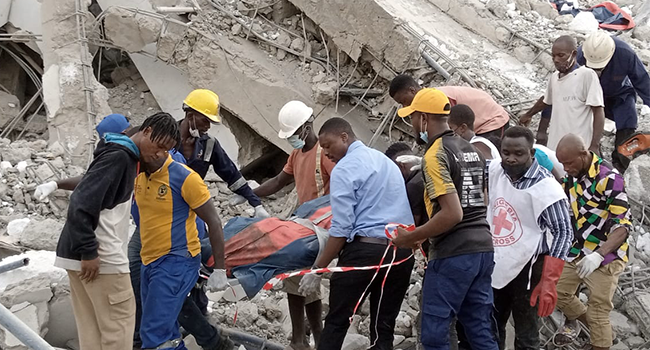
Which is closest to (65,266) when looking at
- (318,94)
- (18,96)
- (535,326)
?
(535,326)

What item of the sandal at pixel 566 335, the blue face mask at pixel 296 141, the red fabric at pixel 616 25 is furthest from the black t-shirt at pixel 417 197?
the red fabric at pixel 616 25

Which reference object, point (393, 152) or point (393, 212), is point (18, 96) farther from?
point (393, 212)

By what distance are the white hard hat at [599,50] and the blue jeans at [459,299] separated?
256 cm

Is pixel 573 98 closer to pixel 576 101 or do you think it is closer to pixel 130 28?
pixel 576 101

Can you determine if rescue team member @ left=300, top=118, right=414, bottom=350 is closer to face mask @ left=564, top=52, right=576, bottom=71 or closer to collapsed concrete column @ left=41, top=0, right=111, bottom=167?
face mask @ left=564, top=52, right=576, bottom=71

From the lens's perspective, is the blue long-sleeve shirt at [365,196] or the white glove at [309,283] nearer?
the blue long-sleeve shirt at [365,196]

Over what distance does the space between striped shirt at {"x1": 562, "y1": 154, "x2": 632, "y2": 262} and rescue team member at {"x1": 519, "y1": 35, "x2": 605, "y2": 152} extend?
0.86m

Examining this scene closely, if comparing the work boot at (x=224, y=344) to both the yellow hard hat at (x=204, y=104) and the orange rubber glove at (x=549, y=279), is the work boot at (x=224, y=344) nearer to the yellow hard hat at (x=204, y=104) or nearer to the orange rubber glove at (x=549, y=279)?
the yellow hard hat at (x=204, y=104)

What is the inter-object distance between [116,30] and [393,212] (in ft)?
17.2

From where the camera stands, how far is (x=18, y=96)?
396 inches

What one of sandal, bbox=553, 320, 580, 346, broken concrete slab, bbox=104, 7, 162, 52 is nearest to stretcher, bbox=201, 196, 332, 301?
sandal, bbox=553, 320, 580, 346

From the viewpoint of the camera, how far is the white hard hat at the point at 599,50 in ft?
17.8

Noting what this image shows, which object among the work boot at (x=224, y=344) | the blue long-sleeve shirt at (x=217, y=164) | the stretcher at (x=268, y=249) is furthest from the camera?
the blue long-sleeve shirt at (x=217, y=164)

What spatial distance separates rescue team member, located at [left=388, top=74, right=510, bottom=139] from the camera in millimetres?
5004
